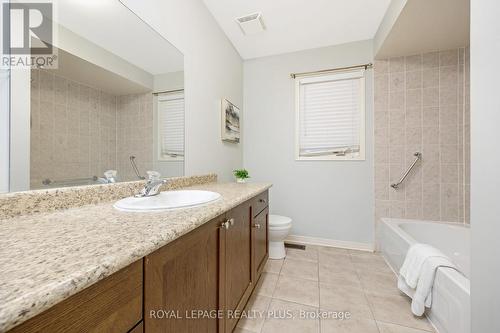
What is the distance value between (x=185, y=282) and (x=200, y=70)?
1646mm

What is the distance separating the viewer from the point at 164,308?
569 millimetres

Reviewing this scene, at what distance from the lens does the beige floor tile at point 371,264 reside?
1.90m

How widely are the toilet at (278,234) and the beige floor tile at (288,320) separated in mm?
640

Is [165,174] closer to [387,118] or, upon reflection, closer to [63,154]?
[63,154]

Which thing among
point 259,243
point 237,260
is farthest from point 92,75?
point 259,243

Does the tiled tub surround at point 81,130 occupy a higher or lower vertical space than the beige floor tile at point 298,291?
higher

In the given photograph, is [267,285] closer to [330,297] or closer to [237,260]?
[330,297]

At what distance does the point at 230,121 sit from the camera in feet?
7.52

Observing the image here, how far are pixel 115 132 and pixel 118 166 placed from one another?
17 cm

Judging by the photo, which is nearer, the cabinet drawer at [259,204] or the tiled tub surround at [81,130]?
the tiled tub surround at [81,130]

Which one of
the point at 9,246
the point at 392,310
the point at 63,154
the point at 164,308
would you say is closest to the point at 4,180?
the point at 63,154

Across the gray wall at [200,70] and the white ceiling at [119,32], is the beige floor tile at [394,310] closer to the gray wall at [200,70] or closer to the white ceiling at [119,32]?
the gray wall at [200,70]

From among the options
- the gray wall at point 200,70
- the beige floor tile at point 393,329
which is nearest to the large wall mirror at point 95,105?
the gray wall at point 200,70

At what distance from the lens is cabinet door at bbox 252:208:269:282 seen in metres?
1.41
